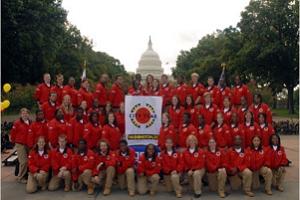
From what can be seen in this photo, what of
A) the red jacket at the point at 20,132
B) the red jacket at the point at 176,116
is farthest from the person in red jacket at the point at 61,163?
the red jacket at the point at 176,116

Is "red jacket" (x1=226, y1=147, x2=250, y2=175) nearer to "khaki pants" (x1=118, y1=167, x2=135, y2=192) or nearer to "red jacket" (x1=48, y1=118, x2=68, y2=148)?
"khaki pants" (x1=118, y1=167, x2=135, y2=192)

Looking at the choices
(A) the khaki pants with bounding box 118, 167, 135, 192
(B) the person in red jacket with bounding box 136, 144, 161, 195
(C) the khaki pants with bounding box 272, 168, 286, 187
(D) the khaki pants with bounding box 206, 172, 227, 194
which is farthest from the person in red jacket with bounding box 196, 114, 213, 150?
(A) the khaki pants with bounding box 118, 167, 135, 192

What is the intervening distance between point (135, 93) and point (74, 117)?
1.96 metres

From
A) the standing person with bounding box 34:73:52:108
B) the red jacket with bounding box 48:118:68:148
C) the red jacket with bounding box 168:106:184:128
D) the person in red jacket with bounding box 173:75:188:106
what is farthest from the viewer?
the person in red jacket with bounding box 173:75:188:106

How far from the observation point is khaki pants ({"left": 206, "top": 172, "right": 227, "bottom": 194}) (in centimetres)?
656

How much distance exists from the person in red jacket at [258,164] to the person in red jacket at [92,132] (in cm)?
339

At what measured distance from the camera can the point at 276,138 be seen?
6.92 m

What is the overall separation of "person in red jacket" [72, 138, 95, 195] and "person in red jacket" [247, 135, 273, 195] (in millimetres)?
3396

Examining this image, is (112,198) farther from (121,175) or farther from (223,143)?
(223,143)

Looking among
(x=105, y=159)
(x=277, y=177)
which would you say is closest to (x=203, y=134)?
(x=277, y=177)

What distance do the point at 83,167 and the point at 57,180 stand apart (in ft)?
2.38

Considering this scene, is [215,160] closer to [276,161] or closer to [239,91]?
[276,161]

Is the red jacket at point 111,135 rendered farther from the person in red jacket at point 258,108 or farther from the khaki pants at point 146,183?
the person in red jacket at point 258,108

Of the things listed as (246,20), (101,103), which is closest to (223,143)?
(101,103)
